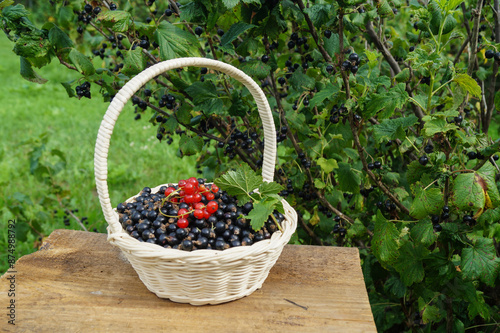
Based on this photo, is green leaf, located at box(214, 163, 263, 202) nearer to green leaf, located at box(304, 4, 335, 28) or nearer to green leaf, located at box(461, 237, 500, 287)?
green leaf, located at box(304, 4, 335, 28)

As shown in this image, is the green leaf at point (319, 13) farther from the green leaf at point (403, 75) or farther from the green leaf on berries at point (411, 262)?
the green leaf on berries at point (411, 262)

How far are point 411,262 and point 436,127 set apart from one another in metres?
0.59

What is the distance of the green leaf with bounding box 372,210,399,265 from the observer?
4.99ft

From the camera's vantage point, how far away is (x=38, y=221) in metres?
2.83

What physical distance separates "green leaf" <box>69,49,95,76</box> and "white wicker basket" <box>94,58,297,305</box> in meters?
0.51

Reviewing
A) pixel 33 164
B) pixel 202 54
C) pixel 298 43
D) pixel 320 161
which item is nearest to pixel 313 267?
pixel 320 161

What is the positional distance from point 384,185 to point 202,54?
106cm

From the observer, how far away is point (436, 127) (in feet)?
4.39

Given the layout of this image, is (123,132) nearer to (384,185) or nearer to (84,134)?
(84,134)

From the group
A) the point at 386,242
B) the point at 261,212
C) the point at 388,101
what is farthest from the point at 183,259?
the point at 388,101

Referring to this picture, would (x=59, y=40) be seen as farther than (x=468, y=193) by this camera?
Yes

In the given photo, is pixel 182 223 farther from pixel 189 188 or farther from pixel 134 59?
pixel 134 59

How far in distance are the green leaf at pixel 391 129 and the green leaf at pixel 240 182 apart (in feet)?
1.56

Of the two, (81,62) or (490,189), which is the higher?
(81,62)
